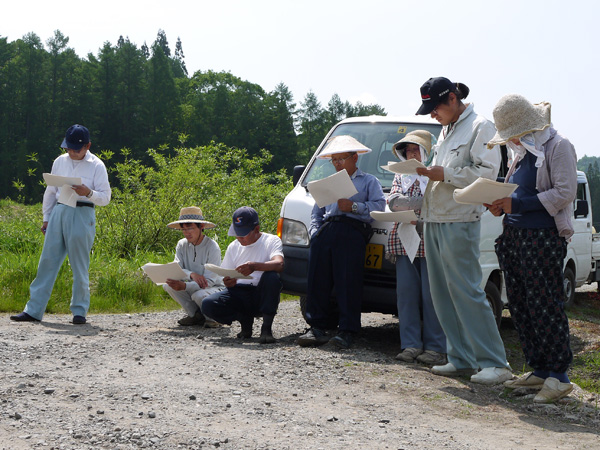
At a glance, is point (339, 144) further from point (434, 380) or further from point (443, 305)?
point (434, 380)

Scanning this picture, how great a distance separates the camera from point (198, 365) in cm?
582

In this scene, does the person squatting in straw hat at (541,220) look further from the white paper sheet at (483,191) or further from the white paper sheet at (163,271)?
the white paper sheet at (163,271)

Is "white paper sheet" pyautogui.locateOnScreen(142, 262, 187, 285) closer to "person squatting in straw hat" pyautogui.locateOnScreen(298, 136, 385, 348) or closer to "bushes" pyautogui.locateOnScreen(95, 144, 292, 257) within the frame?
"person squatting in straw hat" pyautogui.locateOnScreen(298, 136, 385, 348)

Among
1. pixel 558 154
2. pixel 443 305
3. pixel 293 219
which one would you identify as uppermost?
pixel 558 154

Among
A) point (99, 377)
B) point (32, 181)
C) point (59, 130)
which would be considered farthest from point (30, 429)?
point (59, 130)

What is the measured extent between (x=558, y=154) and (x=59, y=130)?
79.6 metres

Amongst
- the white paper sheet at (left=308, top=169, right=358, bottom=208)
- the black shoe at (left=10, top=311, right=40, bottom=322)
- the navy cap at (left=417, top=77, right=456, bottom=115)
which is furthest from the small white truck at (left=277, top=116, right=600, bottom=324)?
the black shoe at (left=10, top=311, right=40, bottom=322)

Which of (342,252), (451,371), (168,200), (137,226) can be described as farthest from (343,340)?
(168,200)

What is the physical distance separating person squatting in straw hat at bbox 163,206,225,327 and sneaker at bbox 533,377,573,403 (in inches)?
143

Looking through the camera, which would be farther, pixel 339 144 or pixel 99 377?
pixel 339 144

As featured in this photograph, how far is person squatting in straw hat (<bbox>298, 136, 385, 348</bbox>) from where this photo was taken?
6832mm

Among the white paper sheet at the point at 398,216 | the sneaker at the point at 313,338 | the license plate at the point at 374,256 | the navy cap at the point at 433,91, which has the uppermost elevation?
the navy cap at the point at 433,91

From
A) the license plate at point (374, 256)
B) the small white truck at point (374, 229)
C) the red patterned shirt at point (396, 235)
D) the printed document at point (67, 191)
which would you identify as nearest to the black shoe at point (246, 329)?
the small white truck at point (374, 229)

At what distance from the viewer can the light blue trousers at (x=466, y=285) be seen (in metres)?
5.82
